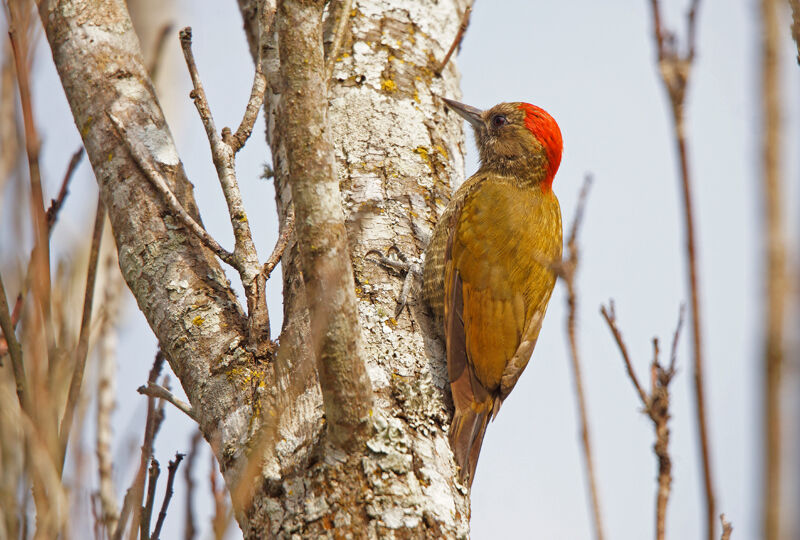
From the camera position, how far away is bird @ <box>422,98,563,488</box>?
3.00 meters

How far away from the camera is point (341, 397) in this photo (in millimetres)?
2037

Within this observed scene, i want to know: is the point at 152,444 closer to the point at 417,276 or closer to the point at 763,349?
the point at 417,276

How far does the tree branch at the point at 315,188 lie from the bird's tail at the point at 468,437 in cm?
65

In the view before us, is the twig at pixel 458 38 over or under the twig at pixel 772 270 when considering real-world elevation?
over

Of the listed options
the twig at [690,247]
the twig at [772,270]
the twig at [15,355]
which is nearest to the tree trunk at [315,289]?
the twig at [15,355]

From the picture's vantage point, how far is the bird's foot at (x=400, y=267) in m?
2.78

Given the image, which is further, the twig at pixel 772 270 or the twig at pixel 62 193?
the twig at pixel 62 193

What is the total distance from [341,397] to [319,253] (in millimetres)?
387

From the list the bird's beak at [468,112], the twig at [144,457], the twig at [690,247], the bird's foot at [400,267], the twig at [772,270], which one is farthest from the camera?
the bird's beak at [468,112]

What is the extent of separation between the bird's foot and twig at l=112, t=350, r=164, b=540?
0.82 m

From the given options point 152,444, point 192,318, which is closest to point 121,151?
point 192,318

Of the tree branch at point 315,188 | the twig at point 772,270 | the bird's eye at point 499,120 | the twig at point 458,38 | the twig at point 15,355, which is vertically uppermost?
the bird's eye at point 499,120

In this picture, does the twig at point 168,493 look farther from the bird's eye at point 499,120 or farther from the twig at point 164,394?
the bird's eye at point 499,120

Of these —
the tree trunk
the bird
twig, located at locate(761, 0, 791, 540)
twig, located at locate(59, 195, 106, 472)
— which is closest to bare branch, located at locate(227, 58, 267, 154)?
the tree trunk
